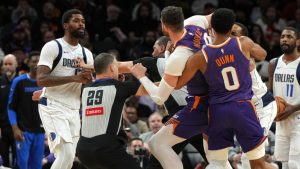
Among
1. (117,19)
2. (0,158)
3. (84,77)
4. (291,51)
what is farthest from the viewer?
(117,19)

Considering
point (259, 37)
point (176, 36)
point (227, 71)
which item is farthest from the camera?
point (259, 37)

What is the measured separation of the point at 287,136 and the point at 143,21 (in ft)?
24.8

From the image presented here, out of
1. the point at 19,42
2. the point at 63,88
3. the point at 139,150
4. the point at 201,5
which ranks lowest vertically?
the point at 139,150

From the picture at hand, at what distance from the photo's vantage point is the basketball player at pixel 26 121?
12461 mm

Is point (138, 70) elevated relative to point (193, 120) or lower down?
elevated

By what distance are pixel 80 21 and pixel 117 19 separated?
781 cm

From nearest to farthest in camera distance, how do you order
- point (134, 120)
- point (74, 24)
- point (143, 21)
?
point (74, 24) < point (134, 120) < point (143, 21)

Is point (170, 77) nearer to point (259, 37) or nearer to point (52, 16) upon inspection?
point (259, 37)

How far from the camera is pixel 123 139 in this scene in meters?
8.64

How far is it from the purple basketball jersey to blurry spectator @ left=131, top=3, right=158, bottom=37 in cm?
886

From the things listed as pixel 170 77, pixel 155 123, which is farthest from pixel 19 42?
pixel 170 77

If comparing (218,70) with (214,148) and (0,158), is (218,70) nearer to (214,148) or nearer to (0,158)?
(214,148)

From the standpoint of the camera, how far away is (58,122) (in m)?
9.83

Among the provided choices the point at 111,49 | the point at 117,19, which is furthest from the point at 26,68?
the point at 117,19
